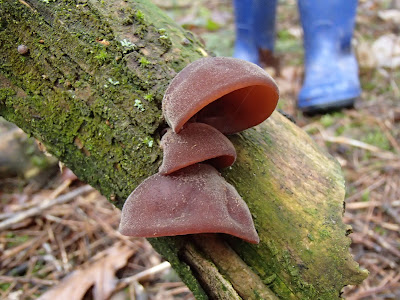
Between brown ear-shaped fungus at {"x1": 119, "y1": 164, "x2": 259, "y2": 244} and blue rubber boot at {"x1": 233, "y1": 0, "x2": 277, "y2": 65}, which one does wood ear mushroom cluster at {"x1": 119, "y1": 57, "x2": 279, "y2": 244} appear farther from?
blue rubber boot at {"x1": 233, "y1": 0, "x2": 277, "y2": 65}

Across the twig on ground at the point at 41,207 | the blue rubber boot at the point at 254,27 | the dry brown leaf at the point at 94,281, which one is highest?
the blue rubber boot at the point at 254,27

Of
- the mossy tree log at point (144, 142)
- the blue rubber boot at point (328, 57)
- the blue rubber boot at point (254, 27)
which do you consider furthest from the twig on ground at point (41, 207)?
the blue rubber boot at point (254, 27)

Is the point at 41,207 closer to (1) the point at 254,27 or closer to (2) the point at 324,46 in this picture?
(1) the point at 254,27

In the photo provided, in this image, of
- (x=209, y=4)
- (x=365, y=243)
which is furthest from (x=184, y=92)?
(x=209, y=4)

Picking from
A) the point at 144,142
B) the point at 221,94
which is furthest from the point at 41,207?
the point at 221,94

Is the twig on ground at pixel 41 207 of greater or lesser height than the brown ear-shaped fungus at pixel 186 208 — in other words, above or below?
below

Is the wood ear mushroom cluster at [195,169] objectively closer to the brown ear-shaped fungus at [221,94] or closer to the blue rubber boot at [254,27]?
the brown ear-shaped fungus at [221,94]

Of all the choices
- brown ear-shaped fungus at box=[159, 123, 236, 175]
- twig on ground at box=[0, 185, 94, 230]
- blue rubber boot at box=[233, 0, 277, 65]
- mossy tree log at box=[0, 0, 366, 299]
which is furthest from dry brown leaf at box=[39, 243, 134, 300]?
blue rubber boot at box=[233, 0, 277, 65]
